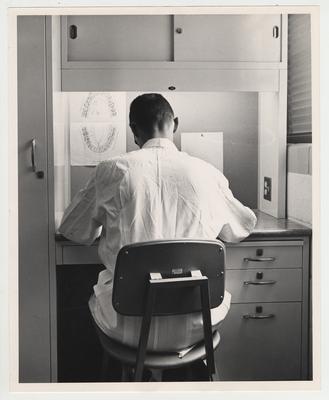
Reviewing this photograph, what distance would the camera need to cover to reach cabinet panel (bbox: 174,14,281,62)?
7.90ft

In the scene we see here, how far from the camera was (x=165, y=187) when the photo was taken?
186 centimetres

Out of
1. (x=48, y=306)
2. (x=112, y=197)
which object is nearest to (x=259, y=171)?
(x=112, y=197)

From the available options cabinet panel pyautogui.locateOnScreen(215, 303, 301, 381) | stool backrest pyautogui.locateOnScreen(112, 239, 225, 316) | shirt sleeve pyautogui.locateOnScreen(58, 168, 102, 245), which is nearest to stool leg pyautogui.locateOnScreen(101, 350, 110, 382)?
stool backrest pyautogui.locateOnScreen(112, 239, 225, 316)

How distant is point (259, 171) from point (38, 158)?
992 mm

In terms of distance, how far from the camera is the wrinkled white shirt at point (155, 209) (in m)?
1.85

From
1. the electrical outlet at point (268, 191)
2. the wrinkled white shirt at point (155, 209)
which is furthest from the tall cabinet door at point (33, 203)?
the electrical outlet at point (268, 191)

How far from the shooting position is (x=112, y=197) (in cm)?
193

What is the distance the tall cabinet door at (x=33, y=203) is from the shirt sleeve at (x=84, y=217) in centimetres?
17

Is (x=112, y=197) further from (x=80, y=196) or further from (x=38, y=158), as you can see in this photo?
(x=38, y=158)

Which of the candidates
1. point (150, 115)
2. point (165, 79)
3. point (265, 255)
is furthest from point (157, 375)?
point (165, 79)

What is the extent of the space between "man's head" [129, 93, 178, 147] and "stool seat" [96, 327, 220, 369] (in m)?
0.71

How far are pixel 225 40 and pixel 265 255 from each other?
3.12 ft

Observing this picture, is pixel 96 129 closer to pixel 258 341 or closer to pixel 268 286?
pixel 268 286

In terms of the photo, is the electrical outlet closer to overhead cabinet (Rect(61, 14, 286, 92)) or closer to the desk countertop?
the desk countertop
